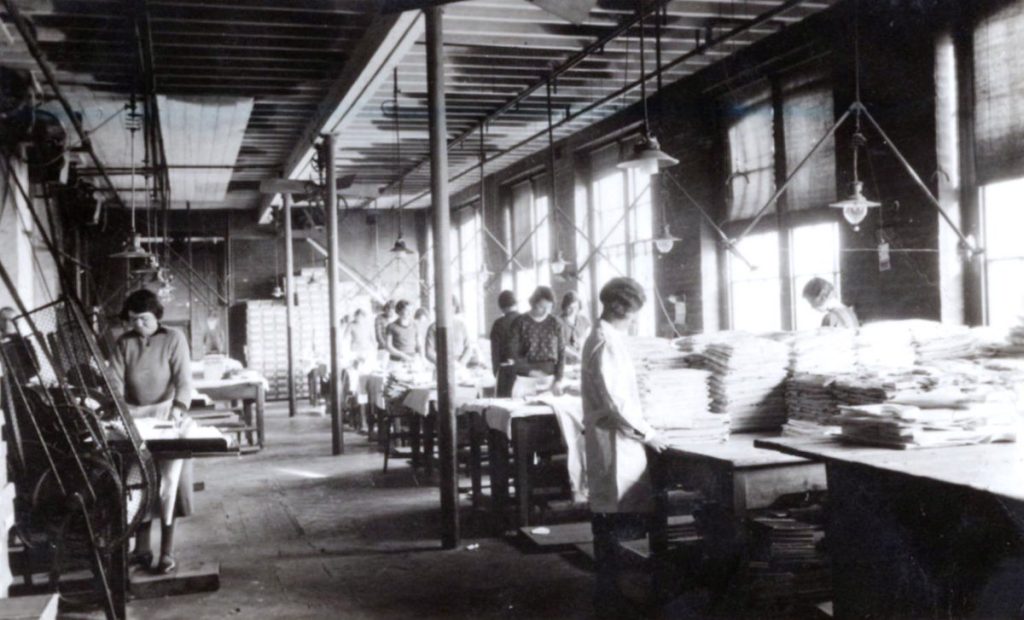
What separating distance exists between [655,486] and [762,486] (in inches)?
34.9

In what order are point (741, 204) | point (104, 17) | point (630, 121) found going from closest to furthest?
point (104, 17) < point (741, 204) < point (630, 121)

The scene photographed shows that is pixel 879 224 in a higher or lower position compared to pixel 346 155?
lower

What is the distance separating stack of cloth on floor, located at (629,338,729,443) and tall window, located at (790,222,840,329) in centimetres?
369

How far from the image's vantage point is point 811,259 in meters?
8.56

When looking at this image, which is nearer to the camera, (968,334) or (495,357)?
(968,334)

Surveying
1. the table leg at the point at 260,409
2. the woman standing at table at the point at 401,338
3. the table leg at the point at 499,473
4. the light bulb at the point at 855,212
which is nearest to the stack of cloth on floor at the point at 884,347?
the light bulb at the point at 855,212

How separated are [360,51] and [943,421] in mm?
6260

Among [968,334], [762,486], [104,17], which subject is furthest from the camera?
[104,17]

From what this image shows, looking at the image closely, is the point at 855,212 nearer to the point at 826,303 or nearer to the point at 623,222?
the point at 826,303

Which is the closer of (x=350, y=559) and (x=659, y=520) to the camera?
(x=659, y=520)

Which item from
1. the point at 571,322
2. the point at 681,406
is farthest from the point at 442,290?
the point at 571,322

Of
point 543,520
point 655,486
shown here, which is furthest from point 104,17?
point 655,486

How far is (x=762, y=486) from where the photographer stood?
13.2ft

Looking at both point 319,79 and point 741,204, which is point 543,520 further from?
point 319,79
